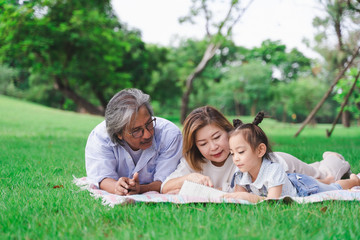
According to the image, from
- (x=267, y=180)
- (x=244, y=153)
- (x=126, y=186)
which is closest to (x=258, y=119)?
(x=244, y=153)

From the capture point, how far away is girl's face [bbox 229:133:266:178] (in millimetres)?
3268

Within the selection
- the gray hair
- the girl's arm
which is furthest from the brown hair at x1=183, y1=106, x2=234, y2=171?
the girl's arm

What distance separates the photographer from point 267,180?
322cm

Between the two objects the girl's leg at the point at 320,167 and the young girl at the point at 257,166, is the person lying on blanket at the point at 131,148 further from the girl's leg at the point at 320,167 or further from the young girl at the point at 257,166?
the girl's leg at the point at 320,167

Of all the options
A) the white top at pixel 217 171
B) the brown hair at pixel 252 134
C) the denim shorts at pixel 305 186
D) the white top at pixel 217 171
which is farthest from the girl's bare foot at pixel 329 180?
the brown hair at pixel 252 134

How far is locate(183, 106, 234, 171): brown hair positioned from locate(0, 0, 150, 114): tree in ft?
19.4

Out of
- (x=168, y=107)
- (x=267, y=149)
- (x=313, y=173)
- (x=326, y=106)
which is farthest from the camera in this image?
(x=168, y=107)

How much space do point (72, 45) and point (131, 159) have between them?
19288mm

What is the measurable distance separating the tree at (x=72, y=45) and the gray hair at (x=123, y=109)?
18.4 ft

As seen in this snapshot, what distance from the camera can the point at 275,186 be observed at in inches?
124


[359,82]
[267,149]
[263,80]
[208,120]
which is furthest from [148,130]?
[263,80]

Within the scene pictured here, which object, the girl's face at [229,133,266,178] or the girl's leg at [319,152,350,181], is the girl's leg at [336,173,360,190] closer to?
the girl's leg at [319,152,350,181]

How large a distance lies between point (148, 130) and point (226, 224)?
146 cm

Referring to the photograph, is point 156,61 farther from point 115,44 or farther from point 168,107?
point 168,107
